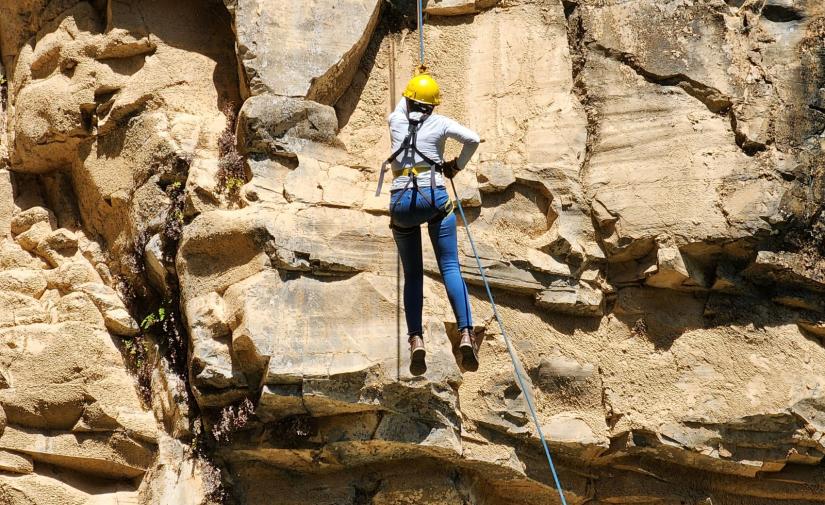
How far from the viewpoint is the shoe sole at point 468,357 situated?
A: 34.1 feet

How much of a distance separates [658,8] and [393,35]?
9.11 ft

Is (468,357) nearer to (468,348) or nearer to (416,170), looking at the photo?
(468,348)

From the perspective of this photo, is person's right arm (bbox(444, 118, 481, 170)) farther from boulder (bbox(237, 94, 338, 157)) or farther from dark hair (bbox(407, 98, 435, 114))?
boulder (bbox(237, 94, 338, 157))

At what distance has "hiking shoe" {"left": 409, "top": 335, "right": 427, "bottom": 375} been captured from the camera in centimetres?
1027

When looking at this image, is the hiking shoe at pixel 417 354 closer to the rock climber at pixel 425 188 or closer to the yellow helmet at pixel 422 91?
the rock climber at pixel 425 188

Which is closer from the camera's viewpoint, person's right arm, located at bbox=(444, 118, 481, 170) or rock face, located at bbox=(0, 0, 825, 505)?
person's right arm, located at bbox=(444, 118, 481, 170)

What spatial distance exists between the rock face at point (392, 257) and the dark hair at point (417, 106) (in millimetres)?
1374

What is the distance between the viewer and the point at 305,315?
426 inches

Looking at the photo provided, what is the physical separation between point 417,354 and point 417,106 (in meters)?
2.09

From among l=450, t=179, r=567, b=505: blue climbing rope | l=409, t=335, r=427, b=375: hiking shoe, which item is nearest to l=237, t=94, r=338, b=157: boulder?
l=450, t=179, r=567, b=505: blue climbing rope

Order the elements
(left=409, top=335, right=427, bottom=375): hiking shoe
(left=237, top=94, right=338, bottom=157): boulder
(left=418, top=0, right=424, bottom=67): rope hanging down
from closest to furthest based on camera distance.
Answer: (left=409, top=335, right=427, bottom=375): hiking shoe, (left=237, top=94, right=338, bottom=157): boulder, (left=418, top=0, right=424, bottom=67): rope hanging down

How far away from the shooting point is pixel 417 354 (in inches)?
405

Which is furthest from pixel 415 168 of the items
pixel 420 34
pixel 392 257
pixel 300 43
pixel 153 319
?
pixel 153 319

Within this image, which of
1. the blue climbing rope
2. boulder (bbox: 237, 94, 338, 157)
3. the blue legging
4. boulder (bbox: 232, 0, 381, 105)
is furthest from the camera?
boulder (bbox: 232, 0, 381, 105)
